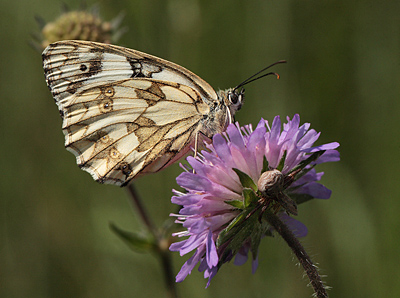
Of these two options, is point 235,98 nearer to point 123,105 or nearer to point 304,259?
point 123,105

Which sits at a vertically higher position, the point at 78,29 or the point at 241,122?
the point at 78,29

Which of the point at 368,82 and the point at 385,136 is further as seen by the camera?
the point at 368,82

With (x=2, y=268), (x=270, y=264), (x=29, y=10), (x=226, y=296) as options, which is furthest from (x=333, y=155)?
(x=29, y=10)

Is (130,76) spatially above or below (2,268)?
above

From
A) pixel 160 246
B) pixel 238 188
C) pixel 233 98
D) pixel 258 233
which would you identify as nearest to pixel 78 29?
pixel 233 98

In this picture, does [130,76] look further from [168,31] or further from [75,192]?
[75,192]

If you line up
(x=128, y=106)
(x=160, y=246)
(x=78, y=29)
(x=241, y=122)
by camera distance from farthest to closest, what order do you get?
(x=241, y=122) → (x=78, y=29) → (x=160, y=246) → (x=128, y=106)

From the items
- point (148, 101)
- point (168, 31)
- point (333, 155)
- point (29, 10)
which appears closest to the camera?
point (333, 155)

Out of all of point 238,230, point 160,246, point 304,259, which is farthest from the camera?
point 160,246
